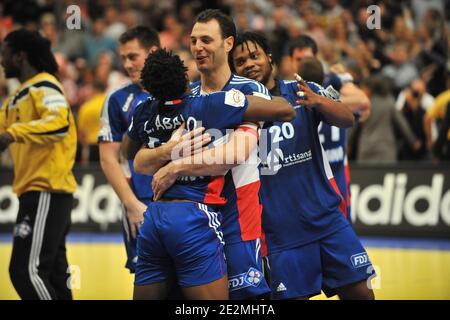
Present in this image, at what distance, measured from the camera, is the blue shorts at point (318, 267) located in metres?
6.62

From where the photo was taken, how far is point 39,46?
8.00m

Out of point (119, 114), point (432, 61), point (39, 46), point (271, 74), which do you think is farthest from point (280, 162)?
point (432, 61)

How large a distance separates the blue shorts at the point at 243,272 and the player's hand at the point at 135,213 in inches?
64.3

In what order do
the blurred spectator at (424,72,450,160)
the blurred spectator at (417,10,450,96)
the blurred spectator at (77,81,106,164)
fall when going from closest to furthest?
the blurred spectator at (424,72,450,160), the blurred spectator at (77,81,106,164), the blurred spectator at (417,10,450,96)

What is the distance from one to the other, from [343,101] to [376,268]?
11.3ft

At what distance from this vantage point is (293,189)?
666 cm

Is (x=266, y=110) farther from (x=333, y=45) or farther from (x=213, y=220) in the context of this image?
(x=333, y=45)

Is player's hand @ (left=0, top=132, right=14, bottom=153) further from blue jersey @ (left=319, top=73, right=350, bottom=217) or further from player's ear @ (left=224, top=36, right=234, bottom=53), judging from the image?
blue jersey @ (left=319, top=73, right=350, bottom=217)

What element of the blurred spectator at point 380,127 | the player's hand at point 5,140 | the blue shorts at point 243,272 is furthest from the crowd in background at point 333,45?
the blue shorts at point 243,272

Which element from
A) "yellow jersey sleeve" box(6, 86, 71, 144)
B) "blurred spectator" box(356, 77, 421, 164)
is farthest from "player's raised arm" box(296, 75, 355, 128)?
"blurred spectator" box(356, 77, 421, 164)

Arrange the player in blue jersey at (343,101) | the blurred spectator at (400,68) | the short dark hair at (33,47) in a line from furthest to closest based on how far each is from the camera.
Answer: the blurred spectator at (400,68) → the short dark hair at (33,47) → the player in blue jersey at (343,101)

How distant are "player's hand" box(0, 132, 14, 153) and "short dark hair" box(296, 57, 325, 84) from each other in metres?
2.62

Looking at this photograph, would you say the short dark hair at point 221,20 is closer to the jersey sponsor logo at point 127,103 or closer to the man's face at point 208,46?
the man's face at point 208,46

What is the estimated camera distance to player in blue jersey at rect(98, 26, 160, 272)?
299 inches
